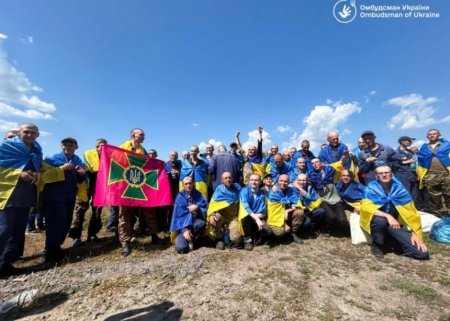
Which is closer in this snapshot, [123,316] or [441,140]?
[123,316]

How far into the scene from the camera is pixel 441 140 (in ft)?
23.8

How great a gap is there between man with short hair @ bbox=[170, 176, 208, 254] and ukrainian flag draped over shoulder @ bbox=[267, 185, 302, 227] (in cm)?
153

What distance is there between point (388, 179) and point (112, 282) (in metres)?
5.49

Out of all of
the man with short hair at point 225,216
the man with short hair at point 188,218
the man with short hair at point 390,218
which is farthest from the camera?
the man with short hair at point 225,216

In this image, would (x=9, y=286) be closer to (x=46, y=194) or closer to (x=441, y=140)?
(x=46, y=194)

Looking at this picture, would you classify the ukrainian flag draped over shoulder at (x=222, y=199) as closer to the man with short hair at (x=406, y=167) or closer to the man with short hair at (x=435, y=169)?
the man with short hair at (x=406, y=167)

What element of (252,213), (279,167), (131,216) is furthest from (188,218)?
(279,167)

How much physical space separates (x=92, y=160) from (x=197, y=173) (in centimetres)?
277

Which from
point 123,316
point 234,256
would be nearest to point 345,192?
point 234,256

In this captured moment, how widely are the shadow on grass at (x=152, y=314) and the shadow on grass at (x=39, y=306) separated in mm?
993

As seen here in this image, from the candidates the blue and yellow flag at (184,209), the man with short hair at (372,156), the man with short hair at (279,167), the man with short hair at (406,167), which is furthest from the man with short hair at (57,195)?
the man with short hair at (406,167)

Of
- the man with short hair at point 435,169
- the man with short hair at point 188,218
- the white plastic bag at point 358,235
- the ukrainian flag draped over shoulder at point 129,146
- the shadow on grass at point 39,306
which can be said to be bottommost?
the shadow on grass at point 39,306

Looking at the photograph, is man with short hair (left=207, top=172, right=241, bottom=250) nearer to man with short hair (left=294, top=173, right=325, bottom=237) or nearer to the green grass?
man with short hair (left=294, top=173, right=325, bottom=237)

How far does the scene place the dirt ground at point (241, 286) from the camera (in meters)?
2.98
